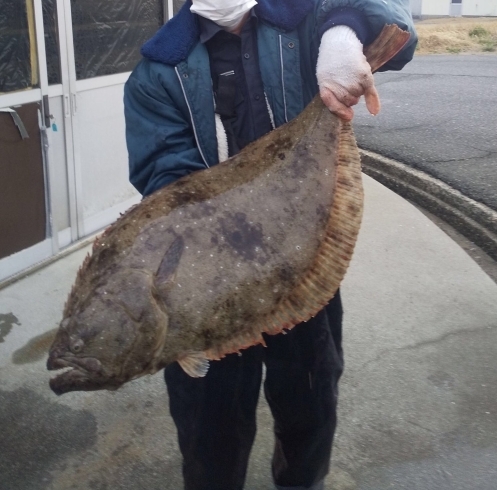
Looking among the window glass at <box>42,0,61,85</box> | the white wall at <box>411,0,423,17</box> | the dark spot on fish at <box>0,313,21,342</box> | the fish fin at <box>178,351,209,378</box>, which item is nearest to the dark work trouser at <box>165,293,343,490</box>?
the fish fin at <box>178,351,209,378</box>

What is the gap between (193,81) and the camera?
Result: 200 cm

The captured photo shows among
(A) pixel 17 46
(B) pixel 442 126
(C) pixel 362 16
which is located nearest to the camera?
(C) pixel 362 16

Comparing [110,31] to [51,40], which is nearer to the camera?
[51,40]

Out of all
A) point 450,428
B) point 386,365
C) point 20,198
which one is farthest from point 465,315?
point 20,198

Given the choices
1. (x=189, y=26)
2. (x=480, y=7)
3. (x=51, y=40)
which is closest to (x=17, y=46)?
(x=51, y=40)

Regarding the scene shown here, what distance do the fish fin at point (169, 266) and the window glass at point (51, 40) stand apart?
3.09 metres

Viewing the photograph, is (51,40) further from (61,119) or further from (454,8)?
(454,8)

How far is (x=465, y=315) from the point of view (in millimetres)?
3895

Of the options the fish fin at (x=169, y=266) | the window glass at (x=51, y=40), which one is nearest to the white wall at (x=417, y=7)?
the window glass at (x=51, y=40)

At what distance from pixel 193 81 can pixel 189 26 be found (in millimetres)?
167

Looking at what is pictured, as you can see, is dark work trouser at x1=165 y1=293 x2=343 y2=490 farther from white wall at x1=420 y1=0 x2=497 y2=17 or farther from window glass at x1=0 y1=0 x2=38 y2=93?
white wall at x1=420 y1=0 x2=497 y2=17

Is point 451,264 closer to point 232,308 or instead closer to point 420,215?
point 420,215

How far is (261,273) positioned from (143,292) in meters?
0.30

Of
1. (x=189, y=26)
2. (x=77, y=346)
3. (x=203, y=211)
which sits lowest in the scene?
(x=77, y=346)
